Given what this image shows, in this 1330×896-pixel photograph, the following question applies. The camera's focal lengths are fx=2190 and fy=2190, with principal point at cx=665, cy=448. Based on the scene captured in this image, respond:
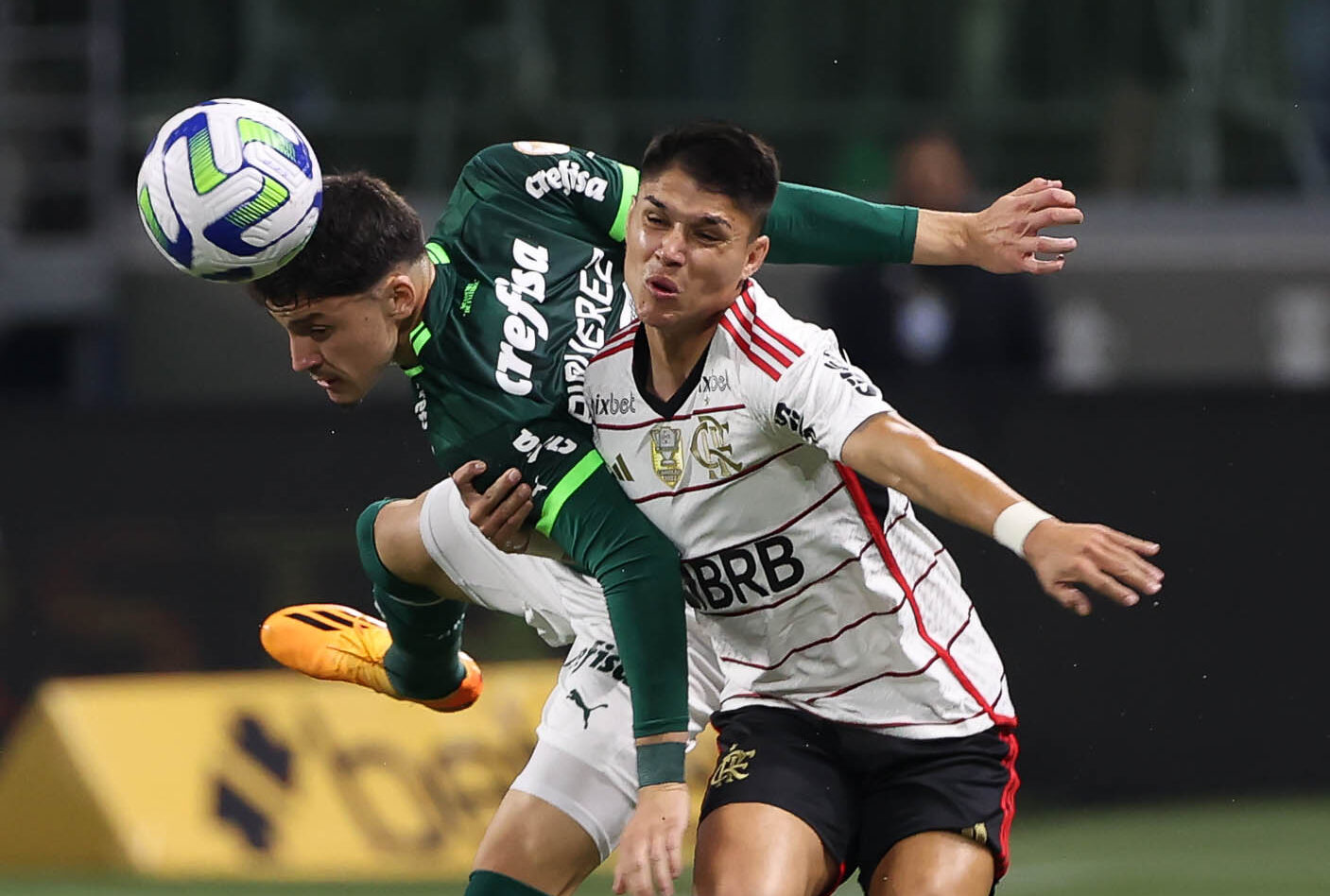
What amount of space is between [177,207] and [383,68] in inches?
276

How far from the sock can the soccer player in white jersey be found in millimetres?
938

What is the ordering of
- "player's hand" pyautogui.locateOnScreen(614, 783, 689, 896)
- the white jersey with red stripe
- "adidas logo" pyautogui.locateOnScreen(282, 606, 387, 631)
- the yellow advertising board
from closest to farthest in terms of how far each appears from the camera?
1. "player's hand" pyautogui.locateOnScreen(614, 783, 689, 896)
2. the white jersey with red stripe
3. "adidas logo" pyautogui.locateOnScreen(282, 606, 387, 631)
4. the yellow advertising board

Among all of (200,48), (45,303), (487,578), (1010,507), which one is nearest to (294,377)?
(45,303)

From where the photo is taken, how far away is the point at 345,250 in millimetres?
4117

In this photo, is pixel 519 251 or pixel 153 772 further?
pixel 153 772

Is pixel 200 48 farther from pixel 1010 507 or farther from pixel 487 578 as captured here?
pixel 1010 507

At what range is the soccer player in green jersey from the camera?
3986 millimetres

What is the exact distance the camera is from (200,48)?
1072cm

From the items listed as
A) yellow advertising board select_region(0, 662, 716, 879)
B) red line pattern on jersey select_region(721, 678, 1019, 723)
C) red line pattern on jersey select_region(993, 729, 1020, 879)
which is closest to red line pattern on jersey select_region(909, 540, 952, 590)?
red line pattern on jersey select_region(721, 678, 1019, 723)

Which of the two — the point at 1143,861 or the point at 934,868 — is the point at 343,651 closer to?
the point at 934,868

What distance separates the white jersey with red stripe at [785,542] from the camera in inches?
159

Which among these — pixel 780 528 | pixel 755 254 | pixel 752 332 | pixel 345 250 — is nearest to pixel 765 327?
pixel 752 332

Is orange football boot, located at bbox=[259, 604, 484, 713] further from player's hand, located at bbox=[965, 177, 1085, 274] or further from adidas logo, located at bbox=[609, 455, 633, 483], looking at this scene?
player's hand, located at bbox=[965, 177, 1085, 274]

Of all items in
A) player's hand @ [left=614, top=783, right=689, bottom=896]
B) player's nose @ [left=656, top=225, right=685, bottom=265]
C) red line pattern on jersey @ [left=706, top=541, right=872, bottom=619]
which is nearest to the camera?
player's hand @ [left=614, top=783, right=689, bottom=896]
